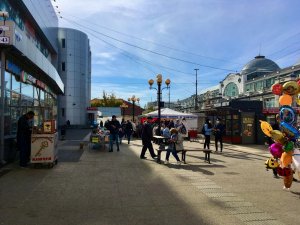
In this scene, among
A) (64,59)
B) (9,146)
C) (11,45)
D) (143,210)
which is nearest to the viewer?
(143,210)

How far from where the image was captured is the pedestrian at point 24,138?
37.0 feet

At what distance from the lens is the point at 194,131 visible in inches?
Answer: 1086

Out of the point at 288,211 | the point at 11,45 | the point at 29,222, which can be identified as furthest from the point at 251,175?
the point at 11,45

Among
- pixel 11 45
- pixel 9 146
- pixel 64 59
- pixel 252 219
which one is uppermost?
pixel 64 59

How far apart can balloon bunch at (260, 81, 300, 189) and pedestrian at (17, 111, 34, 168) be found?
23.9 ft

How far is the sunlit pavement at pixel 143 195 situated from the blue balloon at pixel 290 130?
134cm

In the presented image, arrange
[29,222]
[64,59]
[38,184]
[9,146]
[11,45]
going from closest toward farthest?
[29,222]
[38,184]
[11,45]
[9,146]
[64,59]

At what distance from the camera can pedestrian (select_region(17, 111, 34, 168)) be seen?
37.0ft

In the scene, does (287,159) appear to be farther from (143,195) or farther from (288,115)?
(143,195)

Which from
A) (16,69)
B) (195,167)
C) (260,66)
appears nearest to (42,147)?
(16,69)

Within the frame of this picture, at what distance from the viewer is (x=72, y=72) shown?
173 ft

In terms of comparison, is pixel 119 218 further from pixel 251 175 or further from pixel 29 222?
pixel 251 175

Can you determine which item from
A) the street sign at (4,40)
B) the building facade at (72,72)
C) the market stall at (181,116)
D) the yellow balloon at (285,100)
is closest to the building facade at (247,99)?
the market stall at (181,116)

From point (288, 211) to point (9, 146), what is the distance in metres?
9.55
